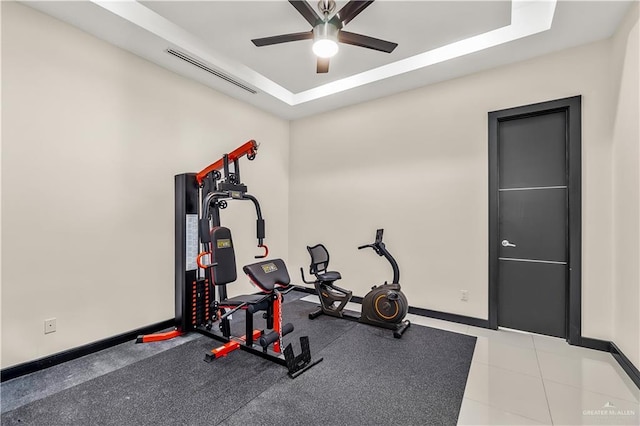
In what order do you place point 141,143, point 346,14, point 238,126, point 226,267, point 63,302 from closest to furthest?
point 346,14 < point 63,302 < point 226,267 < point 141,143 < point 238,126

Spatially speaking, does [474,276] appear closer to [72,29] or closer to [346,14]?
[346,14]

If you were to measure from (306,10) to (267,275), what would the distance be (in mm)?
2257

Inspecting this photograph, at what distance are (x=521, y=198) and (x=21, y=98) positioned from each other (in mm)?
4962

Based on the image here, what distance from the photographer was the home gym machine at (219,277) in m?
2.69

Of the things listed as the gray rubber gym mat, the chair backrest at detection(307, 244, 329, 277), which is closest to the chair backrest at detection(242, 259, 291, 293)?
the gray rubber gym mat

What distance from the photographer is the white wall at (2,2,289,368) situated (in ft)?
7.91

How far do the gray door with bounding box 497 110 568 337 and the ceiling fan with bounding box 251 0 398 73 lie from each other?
6.61 feet

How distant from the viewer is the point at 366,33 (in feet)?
10.2

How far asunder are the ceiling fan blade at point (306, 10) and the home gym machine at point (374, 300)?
237 centimetres

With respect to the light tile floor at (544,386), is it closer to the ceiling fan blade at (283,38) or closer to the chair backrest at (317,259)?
the chair backrest at (317,259)

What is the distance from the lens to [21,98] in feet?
7.98

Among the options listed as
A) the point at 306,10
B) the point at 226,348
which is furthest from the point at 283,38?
the point at 226,348

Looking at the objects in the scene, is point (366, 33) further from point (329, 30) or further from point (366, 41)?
point (329, 30)

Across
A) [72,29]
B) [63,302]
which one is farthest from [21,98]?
[63,302]
